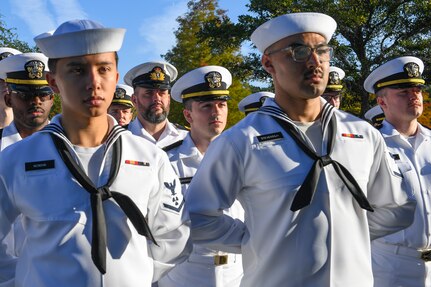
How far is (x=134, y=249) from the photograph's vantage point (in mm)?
2928

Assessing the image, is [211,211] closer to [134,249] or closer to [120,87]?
[134,249]

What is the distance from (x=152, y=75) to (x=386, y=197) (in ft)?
14.6

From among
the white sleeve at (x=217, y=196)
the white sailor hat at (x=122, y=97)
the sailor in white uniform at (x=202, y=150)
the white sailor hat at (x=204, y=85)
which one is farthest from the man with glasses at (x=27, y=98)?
the white sailor hat at (x=122, y=97)

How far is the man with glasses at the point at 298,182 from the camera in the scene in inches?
127

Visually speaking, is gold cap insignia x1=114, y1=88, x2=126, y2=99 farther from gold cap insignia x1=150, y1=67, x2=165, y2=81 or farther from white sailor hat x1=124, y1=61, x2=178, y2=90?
gold cap insignia x1=150, y1=67, x2=165, y2=81

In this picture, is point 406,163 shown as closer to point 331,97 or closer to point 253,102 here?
point 331,97

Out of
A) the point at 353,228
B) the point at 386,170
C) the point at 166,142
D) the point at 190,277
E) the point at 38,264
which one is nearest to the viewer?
the point at 38,264

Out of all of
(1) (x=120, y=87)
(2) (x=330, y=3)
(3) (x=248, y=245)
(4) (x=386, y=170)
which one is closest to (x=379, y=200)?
(4) (x=386, y=170)

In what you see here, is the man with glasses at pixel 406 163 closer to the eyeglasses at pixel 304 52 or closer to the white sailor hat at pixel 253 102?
the eyeglasses at pixel 304 52

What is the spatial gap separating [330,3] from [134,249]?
1047 inches

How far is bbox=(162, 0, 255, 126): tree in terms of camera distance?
1399 inches

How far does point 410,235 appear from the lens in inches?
226

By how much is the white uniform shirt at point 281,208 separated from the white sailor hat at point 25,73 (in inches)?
101

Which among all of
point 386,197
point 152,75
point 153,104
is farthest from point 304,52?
Answer: point 152,75
